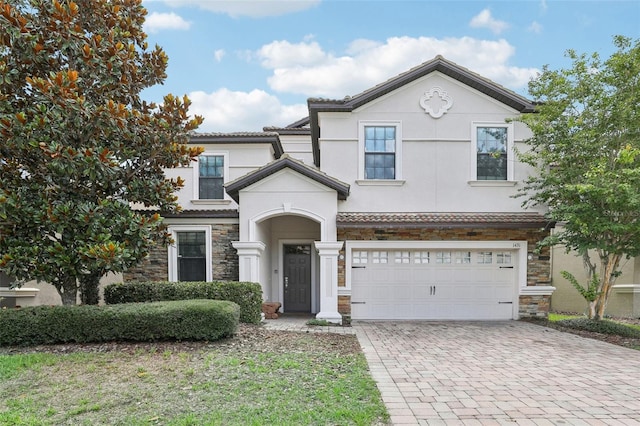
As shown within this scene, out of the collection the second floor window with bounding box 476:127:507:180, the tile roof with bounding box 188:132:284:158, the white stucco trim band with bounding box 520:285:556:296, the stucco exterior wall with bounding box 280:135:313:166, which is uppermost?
the stucco exterior wall with bounding box 280:135:313:166

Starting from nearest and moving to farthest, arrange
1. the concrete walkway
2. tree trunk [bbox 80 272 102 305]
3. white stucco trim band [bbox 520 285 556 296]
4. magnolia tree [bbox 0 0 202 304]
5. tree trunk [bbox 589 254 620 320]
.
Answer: the concrete walkway
magnolia tree [bbox 0 0 202 304]
tree trunk [bbox 80 272 102 305]
tree trunk [bbox 589 254 620 320]
white stucco trim band [bbox 520 285 556 296]

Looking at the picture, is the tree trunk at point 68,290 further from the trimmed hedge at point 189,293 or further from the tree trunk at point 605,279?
the tree trunk at point 605,279

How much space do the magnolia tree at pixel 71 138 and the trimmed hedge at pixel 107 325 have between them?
0.89 meters

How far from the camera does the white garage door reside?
1110cm

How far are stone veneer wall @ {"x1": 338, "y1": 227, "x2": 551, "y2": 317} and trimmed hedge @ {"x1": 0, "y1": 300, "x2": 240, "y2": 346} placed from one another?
16.2ft

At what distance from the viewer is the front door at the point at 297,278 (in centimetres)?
1272

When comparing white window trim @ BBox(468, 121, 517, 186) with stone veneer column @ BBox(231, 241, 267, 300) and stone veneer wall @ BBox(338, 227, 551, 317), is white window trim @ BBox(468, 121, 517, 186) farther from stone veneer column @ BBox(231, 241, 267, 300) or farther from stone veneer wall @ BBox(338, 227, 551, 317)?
stone veneer column @ BBox(231, 241, 267, 300)

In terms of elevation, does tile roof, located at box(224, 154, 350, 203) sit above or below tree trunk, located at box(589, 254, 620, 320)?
above

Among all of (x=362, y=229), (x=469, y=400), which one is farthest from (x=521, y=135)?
(x=469, y=400)

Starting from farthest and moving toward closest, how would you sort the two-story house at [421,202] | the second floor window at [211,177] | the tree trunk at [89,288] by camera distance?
the second floor window at [211,177] < the two-story house at [421,202] < the tree trunk at [89,288]

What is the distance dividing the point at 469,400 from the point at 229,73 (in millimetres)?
12714

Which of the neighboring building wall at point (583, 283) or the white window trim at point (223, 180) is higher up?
the white window trim at point (223, 180)

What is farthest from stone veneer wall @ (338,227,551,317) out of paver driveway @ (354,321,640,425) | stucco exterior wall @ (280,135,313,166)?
stucco exterior wall @ (280,135,313,166)

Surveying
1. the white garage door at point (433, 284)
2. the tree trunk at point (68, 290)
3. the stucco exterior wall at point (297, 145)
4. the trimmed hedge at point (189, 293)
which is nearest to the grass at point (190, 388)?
the tree trunk at point (68, 290)
